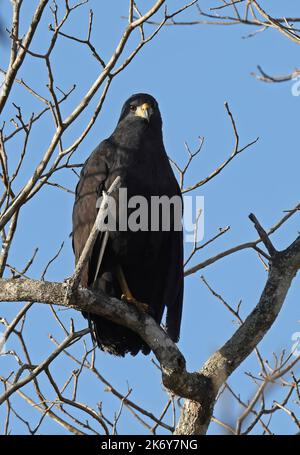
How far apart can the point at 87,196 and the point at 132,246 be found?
1.26 ft

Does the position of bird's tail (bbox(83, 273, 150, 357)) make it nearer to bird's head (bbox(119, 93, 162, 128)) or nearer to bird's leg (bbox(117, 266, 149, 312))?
bird's leg (bbox(117, 266, 149, 312))

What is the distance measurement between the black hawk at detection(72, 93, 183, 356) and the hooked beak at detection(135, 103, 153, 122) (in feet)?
0.51

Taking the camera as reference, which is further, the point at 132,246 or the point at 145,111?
the point at 145,111

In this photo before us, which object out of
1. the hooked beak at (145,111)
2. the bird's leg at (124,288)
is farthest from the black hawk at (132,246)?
the hooked beak at (145,111)

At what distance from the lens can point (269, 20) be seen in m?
5.15

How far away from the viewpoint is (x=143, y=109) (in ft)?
19.4

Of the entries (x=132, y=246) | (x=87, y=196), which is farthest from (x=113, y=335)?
(x=87, y=196)

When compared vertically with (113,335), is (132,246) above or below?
above

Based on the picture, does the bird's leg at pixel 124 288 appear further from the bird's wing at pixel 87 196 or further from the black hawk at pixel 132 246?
the bird's wing at pixel 87 196

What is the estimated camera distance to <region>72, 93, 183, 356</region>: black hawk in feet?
17.7

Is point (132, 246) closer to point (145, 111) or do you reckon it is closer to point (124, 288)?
point (124, 288)

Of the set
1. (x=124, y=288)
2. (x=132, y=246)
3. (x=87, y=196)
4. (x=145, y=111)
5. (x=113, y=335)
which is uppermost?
(x=145, y=111)
